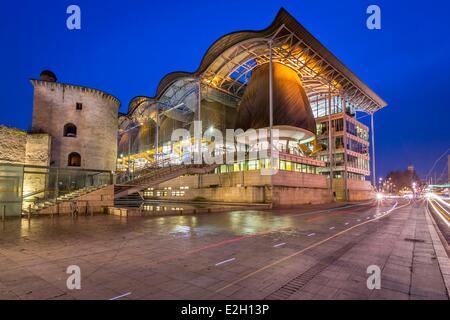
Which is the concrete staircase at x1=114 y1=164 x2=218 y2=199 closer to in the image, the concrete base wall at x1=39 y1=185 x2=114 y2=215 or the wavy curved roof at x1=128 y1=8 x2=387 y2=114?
the concrete base wall at x1=39 y1=185 x2=114 y2=215

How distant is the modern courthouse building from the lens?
30641 millimetres

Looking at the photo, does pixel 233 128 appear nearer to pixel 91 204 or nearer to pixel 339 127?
pixel 339 127

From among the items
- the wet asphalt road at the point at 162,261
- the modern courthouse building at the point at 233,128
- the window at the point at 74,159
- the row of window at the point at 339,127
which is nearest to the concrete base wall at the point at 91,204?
the modern courthouse building at the point at 233,128

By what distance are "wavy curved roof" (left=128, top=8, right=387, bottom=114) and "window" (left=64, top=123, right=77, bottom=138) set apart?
75.2 ft

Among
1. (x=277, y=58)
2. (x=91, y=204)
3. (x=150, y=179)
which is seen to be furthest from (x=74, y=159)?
(x=277, y=58)

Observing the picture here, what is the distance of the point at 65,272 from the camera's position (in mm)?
5762

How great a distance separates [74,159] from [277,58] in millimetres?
35669

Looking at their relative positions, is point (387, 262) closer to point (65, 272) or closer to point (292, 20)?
point (65, 272)

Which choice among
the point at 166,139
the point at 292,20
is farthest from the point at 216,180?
the point at 166,139

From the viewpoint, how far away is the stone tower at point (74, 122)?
31062 millimetres

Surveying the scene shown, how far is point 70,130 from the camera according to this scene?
32656mm

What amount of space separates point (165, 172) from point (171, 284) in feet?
79.9

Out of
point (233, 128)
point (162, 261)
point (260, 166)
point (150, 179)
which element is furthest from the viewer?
point (233, 128)
